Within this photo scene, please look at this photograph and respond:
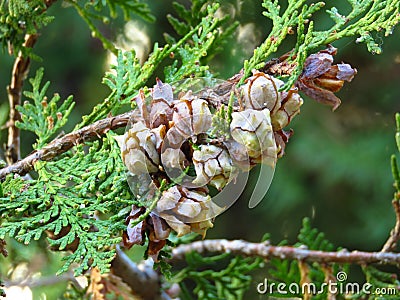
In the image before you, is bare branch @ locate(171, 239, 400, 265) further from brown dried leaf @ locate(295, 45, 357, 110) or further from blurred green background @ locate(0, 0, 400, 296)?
blurred green background @ locate(0, 0, 400, 296)

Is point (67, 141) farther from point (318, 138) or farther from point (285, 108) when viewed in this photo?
point (318, 138)

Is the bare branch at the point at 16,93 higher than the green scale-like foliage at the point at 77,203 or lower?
higher

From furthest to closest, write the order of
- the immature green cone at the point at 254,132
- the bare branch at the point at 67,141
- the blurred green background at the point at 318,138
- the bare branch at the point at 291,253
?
the blurred green background at the point at 318,138
the bare branch at the point at 291,253
the bare branch at the point at 67,141
the immature green cone at the point at 254,132

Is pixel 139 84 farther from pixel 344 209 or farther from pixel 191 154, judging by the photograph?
pixel 344 209

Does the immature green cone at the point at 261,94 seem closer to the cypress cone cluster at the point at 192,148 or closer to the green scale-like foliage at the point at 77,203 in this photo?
the cypress cone cluster at the point at 192,148

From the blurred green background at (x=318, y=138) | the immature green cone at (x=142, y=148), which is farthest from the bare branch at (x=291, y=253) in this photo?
the blurred green background at (x=318, y=138)

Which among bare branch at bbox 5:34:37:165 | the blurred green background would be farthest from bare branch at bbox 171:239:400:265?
the blurred green background
